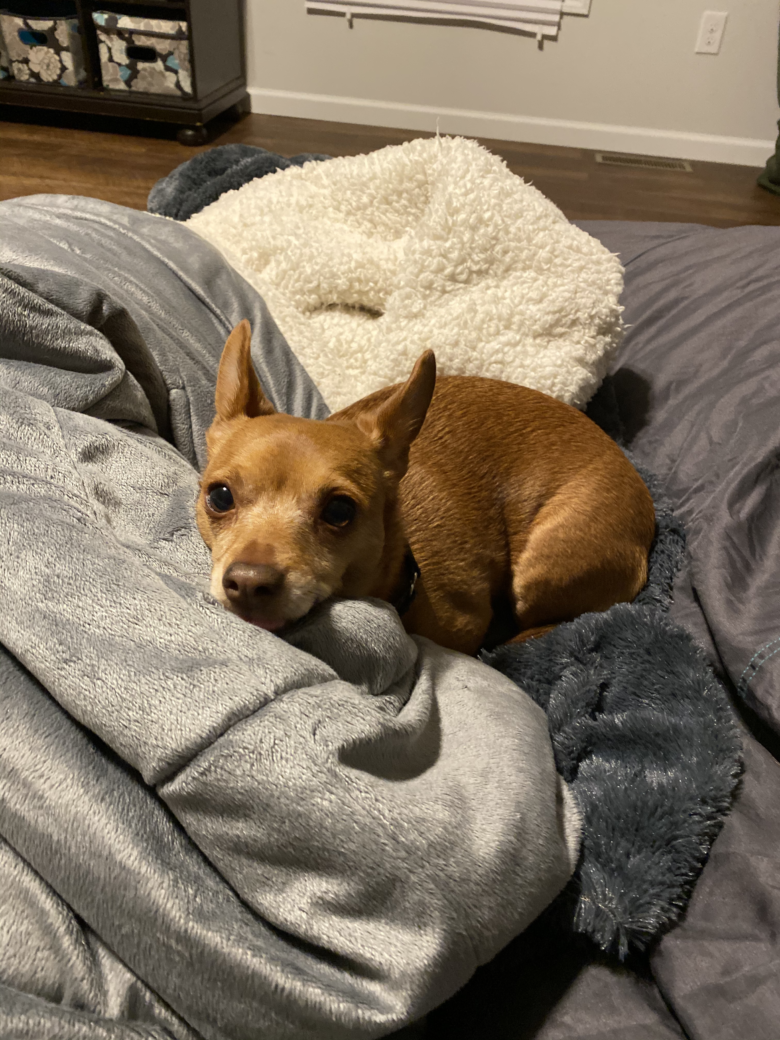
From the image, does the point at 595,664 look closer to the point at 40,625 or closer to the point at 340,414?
the point at 340,414

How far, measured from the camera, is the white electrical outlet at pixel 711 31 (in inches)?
163

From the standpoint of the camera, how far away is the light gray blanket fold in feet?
2.25

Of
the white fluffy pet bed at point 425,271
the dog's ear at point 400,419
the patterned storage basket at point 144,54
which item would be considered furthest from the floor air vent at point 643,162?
the dog's ear at point 400,419

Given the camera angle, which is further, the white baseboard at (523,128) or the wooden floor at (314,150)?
the white baseboard at (523,128)

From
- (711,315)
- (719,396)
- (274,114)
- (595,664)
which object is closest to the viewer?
(595,664)

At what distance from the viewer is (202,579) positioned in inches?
38.8

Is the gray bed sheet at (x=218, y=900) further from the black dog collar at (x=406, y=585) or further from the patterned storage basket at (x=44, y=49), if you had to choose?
the patterned storage basket at (x=44, y=49)

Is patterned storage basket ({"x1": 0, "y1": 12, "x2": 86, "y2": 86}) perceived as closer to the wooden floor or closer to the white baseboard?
the wooden floor

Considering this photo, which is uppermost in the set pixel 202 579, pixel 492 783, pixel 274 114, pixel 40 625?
pixel 40 625

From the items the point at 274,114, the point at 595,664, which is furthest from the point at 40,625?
the point at 274,114

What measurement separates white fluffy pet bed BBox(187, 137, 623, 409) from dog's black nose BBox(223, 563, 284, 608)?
1.06 m

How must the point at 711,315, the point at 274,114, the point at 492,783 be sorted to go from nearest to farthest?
the point at 492,783, the point at 711,315, the point at 274,114

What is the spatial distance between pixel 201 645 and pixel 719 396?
1453mm

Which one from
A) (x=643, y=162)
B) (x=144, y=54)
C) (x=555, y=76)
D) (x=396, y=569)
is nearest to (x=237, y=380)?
(x=396, y=569)
